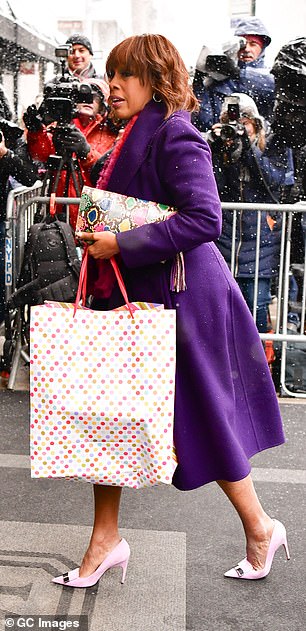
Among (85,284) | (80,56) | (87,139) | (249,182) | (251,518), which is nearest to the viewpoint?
(85,284)

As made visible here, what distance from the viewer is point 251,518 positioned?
2873 mm

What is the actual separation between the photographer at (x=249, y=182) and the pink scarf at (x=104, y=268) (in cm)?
267

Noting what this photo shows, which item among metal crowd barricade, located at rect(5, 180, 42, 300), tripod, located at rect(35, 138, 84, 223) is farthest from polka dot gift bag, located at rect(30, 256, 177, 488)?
metal crowd barricade, located at rect(5, 180, 42, 300)

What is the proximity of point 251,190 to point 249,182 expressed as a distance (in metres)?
0.06

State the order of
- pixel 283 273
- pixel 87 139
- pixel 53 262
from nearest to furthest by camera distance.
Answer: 1. pixel 53 262
2. pixel 283 273
3. pixel 87 139

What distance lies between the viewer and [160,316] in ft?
8.16

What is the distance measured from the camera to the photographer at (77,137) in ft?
16.9

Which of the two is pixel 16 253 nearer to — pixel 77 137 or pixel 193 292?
pixel 77 137

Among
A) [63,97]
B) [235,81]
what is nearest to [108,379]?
[63,97]

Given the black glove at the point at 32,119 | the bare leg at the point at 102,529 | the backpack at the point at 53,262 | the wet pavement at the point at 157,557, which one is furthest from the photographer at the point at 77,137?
the bare leg at the point at 102,529

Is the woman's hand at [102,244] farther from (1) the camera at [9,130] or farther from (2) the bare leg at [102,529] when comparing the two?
(1) the camera at [9,130]

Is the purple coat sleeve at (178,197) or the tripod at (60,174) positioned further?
the tripod at (60,174)

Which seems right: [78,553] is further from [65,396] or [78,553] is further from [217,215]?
[217,215]

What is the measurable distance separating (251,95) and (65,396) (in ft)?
12.6
